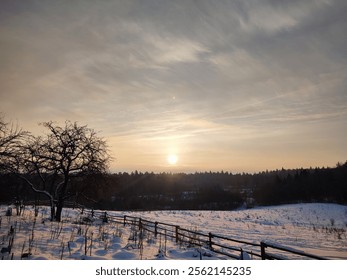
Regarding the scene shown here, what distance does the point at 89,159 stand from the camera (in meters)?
18.5

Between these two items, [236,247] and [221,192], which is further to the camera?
[221,192]

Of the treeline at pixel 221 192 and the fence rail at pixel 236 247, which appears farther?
the treeline at pixel 221 192

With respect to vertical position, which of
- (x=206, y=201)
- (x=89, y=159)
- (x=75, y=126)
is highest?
(x=75, y=126)

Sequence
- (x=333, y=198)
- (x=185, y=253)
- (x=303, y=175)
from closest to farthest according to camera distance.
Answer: (x=185, y=253), (x=333, y=198), (x=303, y=175)

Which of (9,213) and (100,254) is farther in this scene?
(9,213)

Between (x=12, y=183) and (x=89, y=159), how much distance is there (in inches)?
192

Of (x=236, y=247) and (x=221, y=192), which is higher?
(x=221, y=192)

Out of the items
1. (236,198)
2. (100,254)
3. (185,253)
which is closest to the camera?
(100,254)

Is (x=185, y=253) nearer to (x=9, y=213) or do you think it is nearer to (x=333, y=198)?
(x=9, y=213)

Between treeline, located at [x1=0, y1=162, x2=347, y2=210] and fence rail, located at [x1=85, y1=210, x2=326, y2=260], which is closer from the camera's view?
fence rail, located at [x1=85, y1=210, x2=326, y2=260]
